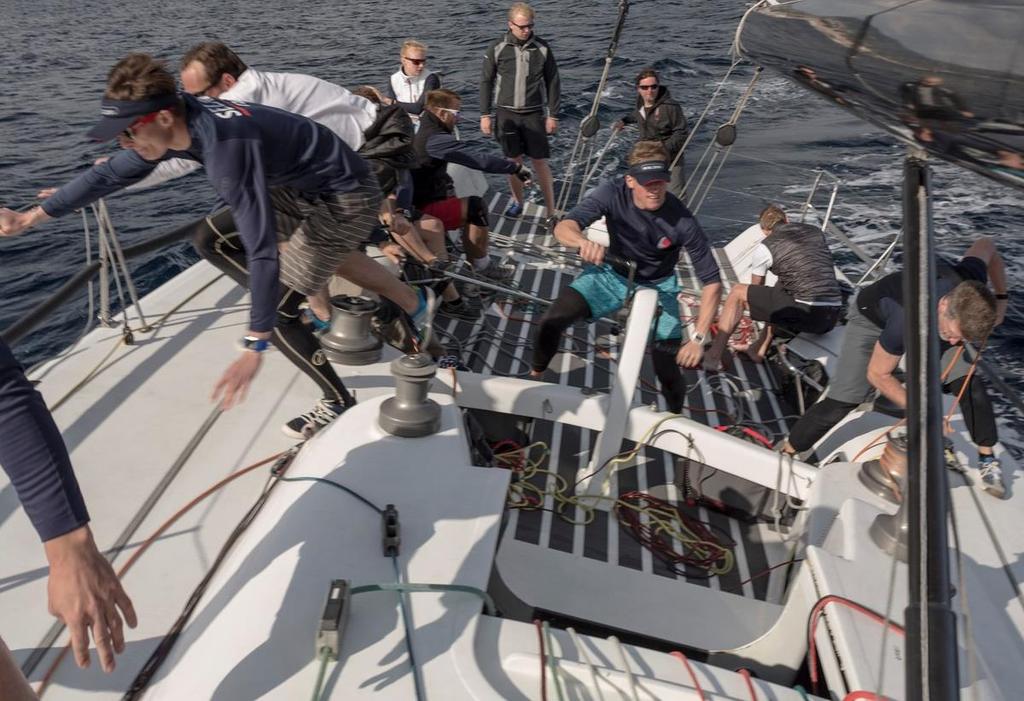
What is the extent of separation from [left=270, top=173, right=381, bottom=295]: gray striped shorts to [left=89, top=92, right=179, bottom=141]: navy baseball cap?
718mm

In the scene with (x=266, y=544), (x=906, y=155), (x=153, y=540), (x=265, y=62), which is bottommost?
(x=265, y=62)

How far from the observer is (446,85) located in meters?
14.8

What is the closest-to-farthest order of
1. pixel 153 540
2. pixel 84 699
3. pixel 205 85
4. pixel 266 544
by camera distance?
pixel 84 699 < pixel 266 544 < pixel 153 540 < pixel 205 85

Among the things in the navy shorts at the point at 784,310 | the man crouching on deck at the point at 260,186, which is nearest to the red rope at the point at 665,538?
the man crouching on deck at the point at 260,186

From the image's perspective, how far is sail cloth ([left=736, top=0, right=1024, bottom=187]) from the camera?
790 millimetres

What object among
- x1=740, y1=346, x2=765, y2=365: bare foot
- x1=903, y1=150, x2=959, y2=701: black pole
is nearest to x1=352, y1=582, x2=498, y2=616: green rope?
x1=903, y1=150, x2=959, y2=701: black pole

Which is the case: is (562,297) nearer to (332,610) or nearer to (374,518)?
(374,518)

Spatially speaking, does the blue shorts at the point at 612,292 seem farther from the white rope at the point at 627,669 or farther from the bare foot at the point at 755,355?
the white rope at the point at 627,669

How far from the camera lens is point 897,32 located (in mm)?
972

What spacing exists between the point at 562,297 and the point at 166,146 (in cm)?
196

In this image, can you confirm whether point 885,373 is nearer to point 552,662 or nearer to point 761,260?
point 761,260

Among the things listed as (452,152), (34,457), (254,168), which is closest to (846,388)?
(452,152)

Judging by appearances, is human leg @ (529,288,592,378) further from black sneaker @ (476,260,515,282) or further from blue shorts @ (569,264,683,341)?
black sneaker @ (476,260,515,282)

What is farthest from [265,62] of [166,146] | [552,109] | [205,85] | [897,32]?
[897,32]
